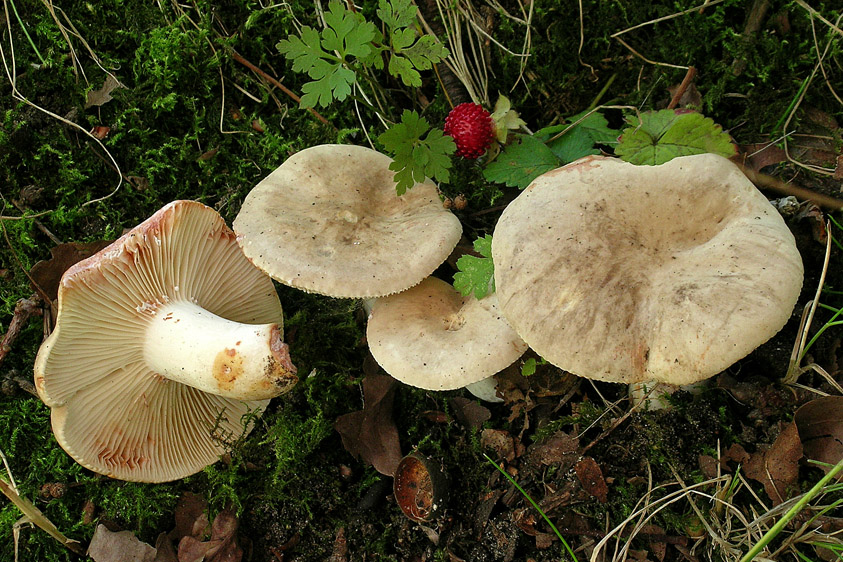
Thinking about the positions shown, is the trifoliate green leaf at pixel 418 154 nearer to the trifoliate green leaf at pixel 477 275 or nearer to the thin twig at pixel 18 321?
the trifoliate green leaf at pixel 477 275

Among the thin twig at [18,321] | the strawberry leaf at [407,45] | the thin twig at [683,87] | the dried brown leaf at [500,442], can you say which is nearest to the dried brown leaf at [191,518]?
the thin twig at [18,321]


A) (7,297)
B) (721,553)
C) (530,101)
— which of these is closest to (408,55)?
(530,101)

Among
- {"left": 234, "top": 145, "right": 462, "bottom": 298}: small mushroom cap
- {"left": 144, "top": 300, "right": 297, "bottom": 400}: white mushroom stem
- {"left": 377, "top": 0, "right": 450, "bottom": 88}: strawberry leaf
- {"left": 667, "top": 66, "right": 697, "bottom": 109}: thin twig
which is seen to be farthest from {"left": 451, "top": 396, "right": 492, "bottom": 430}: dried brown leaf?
{"left": 667, "top": 66, "right": 697, "bottom": 109}: thin twig

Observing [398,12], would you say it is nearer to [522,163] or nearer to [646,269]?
[522,163]

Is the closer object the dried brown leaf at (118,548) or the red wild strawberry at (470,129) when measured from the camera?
the dried brown leaf at (118,548)

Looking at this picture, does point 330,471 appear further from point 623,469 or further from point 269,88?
point 269,88

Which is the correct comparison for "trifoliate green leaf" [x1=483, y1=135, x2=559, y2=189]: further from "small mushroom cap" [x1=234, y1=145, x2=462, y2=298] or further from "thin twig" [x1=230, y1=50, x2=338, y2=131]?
"thin twig" [x1=230, y1=50, x2=338, y2=131]
